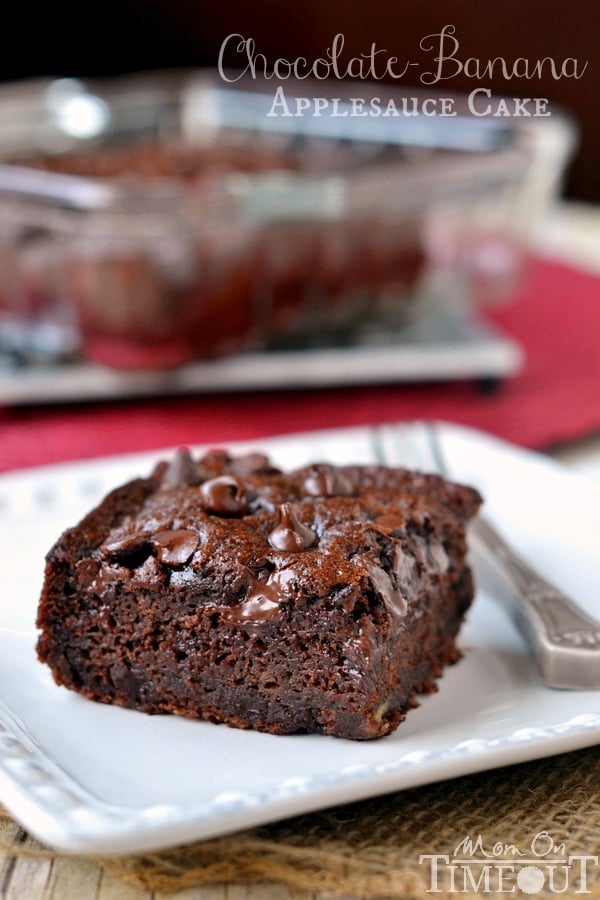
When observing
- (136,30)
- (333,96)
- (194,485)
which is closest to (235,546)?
(194,485)

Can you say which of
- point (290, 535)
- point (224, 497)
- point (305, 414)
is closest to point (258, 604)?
point (290, 535)

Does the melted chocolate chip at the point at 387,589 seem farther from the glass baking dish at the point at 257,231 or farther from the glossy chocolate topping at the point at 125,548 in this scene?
the glass baking dish at the point at 257,231

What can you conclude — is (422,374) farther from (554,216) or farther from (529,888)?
(554,216)

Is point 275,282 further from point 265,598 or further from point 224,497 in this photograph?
point 265,598

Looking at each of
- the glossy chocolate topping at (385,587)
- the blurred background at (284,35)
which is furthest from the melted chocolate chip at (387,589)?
the blurred background at (284,35)

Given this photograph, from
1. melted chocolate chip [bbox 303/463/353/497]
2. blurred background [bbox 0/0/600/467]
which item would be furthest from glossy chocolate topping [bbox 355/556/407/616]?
blurred background [bbox 0/0/600/467]

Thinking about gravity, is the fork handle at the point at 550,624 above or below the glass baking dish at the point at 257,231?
below
